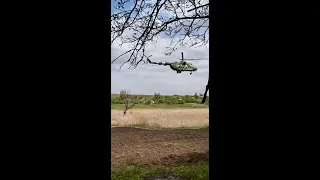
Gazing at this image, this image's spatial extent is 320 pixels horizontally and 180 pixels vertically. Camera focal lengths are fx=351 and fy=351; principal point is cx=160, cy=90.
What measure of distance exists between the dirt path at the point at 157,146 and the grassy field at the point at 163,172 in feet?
0.79

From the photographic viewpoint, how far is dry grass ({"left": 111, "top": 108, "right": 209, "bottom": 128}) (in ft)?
11.6

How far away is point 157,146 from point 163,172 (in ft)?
2.39

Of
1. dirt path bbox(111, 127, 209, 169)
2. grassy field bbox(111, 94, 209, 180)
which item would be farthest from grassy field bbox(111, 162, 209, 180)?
dirt path bbox(111, 127, 209, 169)

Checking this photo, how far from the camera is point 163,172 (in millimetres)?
3570

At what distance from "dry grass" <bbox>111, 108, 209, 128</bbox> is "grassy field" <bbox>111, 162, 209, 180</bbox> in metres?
0.47

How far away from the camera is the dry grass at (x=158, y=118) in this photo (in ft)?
11.6

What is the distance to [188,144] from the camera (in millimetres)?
4324
